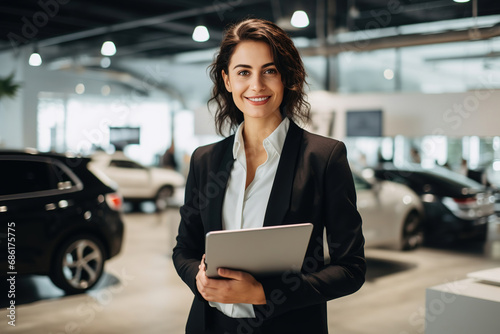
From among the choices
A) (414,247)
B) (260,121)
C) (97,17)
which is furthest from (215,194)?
(97,17)

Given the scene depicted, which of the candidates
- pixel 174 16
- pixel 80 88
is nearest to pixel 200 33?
pixel 174 16

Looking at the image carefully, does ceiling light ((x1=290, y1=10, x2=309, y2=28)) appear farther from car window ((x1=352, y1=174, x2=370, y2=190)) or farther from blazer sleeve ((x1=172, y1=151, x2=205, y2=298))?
blazer sleeve ((x1=172, y1=151, x2=205, y2=298))

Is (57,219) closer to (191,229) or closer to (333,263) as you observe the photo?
(191,229)

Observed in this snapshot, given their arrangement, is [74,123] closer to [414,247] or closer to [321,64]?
[321,64]

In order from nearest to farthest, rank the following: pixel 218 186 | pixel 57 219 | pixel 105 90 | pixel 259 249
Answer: pixel 259 249 → pixel 218 186 → pixel 57 219 → pixel 105 90

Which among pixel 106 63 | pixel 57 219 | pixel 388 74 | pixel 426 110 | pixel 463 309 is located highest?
pixel 106 63

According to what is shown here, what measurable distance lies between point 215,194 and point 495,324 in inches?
61.5

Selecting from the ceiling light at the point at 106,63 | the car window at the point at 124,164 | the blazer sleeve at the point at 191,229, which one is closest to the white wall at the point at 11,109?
the ceiling light at the point at 106,63

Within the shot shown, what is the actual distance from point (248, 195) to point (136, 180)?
9.72 m

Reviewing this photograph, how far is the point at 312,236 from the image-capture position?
1364 millimetres

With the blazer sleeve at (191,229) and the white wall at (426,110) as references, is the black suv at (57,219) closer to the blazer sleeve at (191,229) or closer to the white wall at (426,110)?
the blazer sleeve at (191,229)

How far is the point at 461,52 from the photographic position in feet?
31.5

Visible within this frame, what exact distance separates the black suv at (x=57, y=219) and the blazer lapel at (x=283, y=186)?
3.43 m

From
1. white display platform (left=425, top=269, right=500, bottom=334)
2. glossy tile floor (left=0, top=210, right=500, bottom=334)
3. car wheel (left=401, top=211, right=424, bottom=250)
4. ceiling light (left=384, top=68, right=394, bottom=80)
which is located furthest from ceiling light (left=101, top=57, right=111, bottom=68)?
white display platform (left=425, top=269, right=500, bottom=334)
